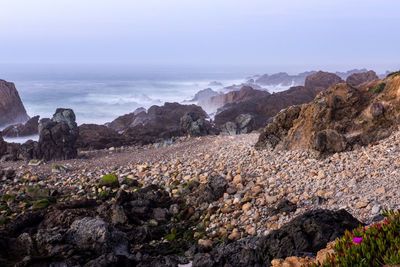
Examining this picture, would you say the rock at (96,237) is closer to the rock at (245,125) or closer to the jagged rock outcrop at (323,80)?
the rock at (245,125)

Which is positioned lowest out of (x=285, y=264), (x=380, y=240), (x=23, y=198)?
(x=23, y=198)

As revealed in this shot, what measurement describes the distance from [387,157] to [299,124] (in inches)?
156

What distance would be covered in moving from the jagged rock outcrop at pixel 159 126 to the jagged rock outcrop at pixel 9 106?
16.1 metres

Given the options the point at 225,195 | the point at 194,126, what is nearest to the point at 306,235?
the point at 225,195

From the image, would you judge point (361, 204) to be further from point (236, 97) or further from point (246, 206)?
point (236, 97)

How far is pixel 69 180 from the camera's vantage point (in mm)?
14203

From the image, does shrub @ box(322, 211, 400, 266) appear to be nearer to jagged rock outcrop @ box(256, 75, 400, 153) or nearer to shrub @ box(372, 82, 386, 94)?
jagged rock outcrop @ box(256, 75, 400, 153)

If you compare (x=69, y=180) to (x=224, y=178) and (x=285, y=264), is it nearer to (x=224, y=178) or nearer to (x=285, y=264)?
(x=224, y=178)

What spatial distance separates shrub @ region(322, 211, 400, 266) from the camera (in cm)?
416

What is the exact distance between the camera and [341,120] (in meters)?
12.5

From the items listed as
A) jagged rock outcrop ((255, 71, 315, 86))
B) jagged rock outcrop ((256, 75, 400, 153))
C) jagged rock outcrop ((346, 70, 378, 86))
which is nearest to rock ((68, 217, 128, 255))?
jagged rock outcrop ((256, 75, 400, 153))

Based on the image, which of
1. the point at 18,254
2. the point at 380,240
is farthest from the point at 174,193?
the point at 380,240

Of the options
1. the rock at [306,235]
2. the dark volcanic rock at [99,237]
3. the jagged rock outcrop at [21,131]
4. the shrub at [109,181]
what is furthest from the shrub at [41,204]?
the jagged rock outcrop at [21,131]

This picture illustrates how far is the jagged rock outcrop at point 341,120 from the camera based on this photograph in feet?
37.9
